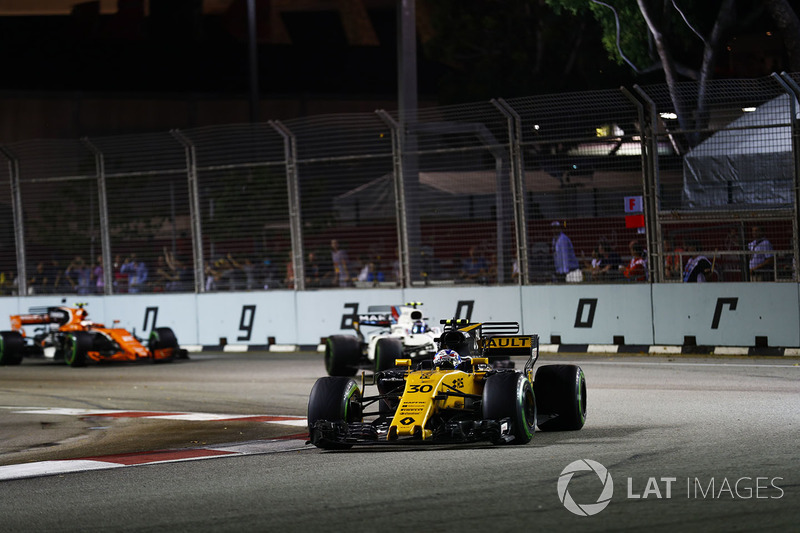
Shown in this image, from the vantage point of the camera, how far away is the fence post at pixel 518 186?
20.1m

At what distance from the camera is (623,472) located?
807 cm

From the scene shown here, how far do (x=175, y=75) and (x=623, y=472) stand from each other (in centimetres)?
4470

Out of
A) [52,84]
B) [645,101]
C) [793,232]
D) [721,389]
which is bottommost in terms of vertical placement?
[721,389]

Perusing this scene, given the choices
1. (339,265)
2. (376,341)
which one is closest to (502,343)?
(376,341)

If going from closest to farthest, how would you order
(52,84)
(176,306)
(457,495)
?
(457,495)
(176,306)
(52,84)

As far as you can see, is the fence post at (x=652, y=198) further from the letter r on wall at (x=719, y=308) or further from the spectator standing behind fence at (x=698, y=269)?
the letter r on wall at (x=719, y=308)

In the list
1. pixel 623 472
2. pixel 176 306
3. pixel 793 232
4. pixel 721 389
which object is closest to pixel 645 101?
pixel 793 232

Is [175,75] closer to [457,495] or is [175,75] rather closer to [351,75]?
[351,75]

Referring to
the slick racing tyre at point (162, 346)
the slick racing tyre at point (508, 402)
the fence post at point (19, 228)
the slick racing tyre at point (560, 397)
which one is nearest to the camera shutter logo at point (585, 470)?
the slick racing tyre at point (508, 402)

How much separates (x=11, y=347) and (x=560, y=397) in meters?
14.1

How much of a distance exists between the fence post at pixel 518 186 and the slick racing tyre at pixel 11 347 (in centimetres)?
919

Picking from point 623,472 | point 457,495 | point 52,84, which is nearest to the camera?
point 457,495

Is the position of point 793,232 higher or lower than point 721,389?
higher

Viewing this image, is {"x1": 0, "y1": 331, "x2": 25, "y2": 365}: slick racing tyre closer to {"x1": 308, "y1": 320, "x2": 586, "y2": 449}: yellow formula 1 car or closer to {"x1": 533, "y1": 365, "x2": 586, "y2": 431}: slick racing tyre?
{"x1": 308, "y1": 320, "x2": 586, "y2": 449}: yellow formula 1 car
